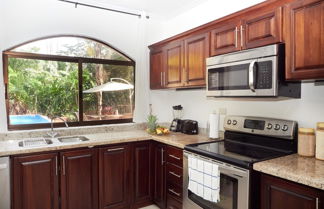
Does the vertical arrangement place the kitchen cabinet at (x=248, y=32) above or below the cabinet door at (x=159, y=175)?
above

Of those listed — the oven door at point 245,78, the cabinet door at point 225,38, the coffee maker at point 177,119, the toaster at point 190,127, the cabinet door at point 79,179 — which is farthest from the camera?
the coffee maker at point 177,119

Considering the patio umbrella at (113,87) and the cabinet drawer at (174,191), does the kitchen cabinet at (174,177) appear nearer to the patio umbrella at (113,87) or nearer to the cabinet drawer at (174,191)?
the cabinet drawer at (174,191)

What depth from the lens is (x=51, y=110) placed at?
115 inches

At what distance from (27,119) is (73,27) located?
51.3 inches

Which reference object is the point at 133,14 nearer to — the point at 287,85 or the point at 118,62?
the point at 118,62

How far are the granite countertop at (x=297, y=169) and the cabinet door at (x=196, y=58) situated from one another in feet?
3.79

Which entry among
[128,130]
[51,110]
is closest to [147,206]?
[128,130]

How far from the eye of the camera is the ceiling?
2.81 m

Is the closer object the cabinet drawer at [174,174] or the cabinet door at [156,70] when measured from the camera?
the cabinet drawer at [174,174]

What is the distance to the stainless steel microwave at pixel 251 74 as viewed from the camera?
1765 millimetres

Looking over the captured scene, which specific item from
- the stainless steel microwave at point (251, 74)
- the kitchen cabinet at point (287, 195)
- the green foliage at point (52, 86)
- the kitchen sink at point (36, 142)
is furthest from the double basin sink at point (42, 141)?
the kitchen cabinet at point (287, 195)

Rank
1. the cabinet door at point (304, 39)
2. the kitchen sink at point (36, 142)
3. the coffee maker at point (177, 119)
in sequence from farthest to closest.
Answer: the coffee maker at point (177, 119) < the kitchen sink at point (36, 142) < the cabinet door at point (304, 39)

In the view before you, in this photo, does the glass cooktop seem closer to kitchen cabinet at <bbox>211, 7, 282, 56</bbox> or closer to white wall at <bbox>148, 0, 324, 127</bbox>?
white wall at <bbox>148, 0, 324, 127</bbox>

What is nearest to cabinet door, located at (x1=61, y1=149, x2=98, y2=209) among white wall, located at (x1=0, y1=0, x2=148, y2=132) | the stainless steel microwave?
white wall, located at (x1=0, y1=0, x2=148, y2=132)
